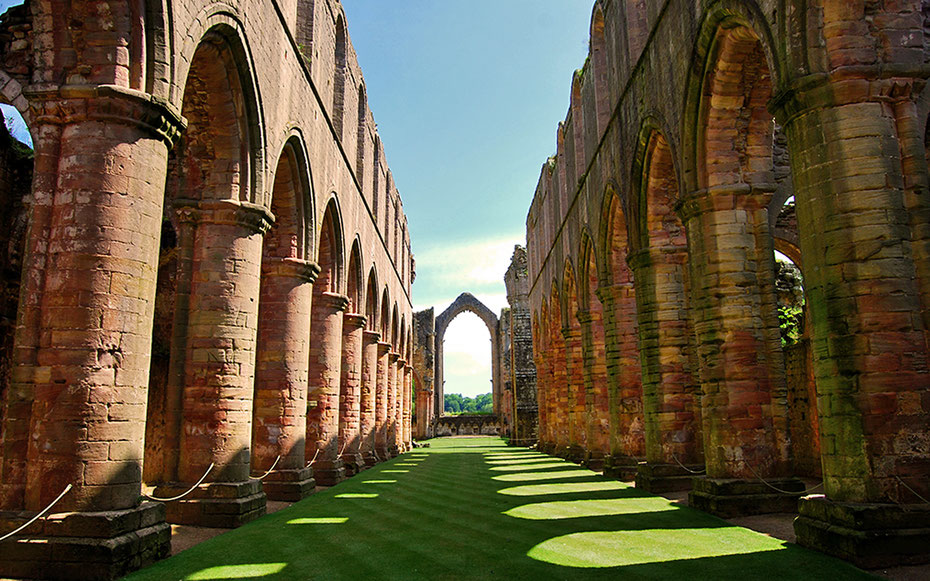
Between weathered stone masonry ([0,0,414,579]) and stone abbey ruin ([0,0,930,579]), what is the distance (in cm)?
3

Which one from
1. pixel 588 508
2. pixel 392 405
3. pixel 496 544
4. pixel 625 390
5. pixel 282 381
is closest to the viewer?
pixel 496 544

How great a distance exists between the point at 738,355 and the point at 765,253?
52.4 inches

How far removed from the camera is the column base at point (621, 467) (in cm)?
1192

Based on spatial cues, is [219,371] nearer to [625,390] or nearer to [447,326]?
[625,390]

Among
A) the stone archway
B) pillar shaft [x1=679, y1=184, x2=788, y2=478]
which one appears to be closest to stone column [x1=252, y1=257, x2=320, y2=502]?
pillar shaft [x1=679, y1=184, x2=788, y2=478]

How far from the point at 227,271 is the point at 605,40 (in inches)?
396

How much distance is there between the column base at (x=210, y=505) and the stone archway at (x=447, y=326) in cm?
3429

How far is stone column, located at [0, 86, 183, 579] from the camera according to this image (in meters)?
4.69

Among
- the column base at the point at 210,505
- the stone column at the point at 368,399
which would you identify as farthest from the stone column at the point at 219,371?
the stone column at the point at 368,399

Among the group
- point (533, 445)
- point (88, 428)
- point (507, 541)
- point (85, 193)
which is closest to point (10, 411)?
point (88, 428)

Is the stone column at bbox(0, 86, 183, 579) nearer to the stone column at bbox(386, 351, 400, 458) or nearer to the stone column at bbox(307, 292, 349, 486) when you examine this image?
the stone column at bbox(307, 292, 349, 486)

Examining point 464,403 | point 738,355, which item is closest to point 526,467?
point 738,355

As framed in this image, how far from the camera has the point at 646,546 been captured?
18.6 feet

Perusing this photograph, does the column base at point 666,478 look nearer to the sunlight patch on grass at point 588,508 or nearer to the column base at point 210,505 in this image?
the sunlight patch on grass at point 588,508
